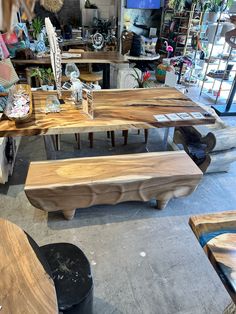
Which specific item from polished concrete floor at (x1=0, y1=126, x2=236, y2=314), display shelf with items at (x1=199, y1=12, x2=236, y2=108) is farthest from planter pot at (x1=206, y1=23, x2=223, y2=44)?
polished concrete floor at (x1=0, y1=126, x2=236, y2=314)

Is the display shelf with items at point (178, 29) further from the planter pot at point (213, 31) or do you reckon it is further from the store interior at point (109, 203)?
the store interior at point (109, 203)

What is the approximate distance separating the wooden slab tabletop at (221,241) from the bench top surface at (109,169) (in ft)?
3.05

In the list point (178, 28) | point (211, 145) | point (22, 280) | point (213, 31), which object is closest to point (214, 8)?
point (213, 31)

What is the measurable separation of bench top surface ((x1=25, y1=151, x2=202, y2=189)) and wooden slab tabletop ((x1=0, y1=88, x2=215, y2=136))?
29cm

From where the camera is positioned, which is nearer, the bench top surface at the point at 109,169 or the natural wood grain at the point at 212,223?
the natural wood grain at the point at 212,223

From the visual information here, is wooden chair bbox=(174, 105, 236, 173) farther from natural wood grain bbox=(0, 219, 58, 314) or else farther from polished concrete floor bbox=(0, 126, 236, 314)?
natural wood grain bbox=(0, 219, 58, 314)

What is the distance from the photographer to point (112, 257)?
1860 millimetres

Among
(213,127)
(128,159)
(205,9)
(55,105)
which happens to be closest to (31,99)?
(55,105)

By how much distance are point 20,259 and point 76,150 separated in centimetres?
226

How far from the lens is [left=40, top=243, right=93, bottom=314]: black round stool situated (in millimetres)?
1150

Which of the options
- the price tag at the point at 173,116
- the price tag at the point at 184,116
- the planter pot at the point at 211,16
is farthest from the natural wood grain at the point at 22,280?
the planter pot at the point at 211,16

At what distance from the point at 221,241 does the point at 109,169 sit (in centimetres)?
119

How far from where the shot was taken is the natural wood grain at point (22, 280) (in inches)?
31.9

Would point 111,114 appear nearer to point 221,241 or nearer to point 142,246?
point 142,246
